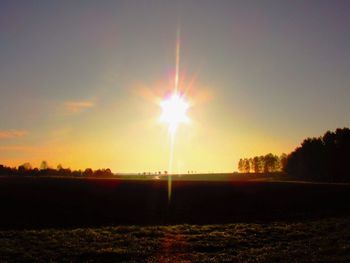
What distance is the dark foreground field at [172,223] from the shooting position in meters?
26.6

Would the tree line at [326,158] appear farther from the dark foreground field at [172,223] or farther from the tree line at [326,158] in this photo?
the dark foreground field at [172,223]

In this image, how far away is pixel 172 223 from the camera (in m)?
46.2

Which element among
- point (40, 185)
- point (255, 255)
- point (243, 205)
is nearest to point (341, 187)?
point (243, 205)

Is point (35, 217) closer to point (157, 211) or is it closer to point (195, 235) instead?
point (157, 211)

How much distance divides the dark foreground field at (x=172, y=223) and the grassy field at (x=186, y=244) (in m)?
0.06

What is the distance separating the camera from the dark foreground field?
2656 centimetres

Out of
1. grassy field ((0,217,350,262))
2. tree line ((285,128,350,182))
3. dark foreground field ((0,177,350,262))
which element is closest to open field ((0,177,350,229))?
dark foreground field ((0,177,350,262))

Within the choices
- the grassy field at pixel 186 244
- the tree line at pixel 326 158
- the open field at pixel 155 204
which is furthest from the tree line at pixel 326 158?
the grassy field at pixel 186 244

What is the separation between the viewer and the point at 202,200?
64.5m

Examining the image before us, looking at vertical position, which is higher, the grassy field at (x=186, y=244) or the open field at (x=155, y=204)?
the open field at (x=155, y=204)

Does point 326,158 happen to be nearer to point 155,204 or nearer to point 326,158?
point 326,158

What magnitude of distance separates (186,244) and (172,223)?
1561 centimetres

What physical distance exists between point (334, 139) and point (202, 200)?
338 ft

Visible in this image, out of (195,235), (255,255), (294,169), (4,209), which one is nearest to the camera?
(255,255)
